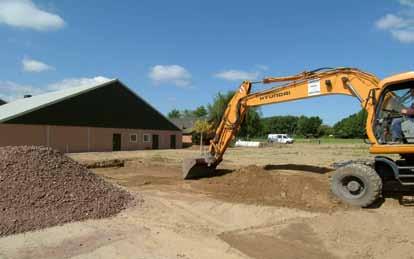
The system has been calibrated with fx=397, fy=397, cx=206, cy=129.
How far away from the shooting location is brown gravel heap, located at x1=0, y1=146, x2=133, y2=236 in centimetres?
716

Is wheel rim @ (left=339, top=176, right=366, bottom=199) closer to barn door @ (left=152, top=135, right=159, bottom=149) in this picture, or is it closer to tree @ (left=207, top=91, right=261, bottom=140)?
barn door @ (left=152, top=135, right=159, bottom=149)

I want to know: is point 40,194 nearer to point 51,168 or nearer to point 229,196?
point 51,168

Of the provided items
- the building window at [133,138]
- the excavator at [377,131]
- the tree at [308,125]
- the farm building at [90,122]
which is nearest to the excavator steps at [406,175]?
the excavator at [377,131]

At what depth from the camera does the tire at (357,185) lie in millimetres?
8922

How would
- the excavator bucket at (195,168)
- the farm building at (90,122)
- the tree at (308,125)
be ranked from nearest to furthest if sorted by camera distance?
the excavator bucket at (195,168) → the farm building at (90,122) → the tree at (308,125)

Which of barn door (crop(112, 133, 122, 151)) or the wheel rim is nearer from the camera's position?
the wheel rim

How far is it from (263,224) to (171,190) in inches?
172

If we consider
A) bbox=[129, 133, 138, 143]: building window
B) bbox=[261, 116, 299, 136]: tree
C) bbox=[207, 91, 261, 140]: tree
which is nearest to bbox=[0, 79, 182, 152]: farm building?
bbox=[129, 133, 138, 143]: building window

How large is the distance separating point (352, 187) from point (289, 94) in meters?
3.82

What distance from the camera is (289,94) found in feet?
39.8

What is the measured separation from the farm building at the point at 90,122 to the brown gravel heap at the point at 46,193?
886 inches

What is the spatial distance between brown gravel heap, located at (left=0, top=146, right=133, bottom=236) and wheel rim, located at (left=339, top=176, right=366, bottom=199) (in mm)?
5078

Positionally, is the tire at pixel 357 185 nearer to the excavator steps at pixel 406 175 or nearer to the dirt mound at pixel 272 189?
the dirt mound at pixel 272 189

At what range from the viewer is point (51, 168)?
915 centimetres
